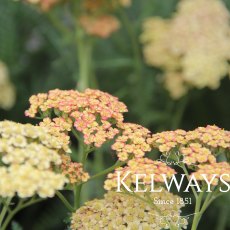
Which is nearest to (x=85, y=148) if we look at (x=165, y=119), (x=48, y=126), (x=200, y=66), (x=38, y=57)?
(x=48, y=126)

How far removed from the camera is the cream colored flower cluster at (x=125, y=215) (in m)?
1.34

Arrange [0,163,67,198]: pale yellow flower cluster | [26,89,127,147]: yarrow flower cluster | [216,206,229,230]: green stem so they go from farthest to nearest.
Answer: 1. [216,206,229,230]: green stem
2. [26,89,127,147]: yarrow flower cluster
3. [0,163,67,198]: pale yellow flower cluster

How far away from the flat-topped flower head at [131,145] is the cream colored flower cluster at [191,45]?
0.83 meters

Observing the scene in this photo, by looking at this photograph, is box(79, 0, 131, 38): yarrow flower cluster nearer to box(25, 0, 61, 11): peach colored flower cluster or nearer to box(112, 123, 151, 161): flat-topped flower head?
box(25, 0, 61, 11): peach colored flower cluster

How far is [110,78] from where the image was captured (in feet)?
9.04

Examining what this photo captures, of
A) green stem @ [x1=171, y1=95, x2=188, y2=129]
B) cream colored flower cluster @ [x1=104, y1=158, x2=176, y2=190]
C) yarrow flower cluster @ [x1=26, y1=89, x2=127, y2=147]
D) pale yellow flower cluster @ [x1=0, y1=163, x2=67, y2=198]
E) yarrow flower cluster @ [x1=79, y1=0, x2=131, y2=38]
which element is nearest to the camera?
pale yellow flower cluster @ [x1=0, y1=163, x2=67, y2=198]

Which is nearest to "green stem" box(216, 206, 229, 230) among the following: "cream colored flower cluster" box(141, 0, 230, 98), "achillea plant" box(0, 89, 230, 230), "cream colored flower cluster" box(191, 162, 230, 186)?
"cream colored flower cluster" box(141, 0, 230, 98)

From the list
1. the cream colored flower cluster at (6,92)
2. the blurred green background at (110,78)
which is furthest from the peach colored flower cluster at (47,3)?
the cream colored flower cluster at (6,92)

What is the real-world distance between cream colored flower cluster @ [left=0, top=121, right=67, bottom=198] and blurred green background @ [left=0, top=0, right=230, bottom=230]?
1058 millimetres

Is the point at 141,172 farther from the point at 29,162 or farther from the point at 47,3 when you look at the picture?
the point at 47,3

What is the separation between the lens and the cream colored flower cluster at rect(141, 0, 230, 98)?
7.22ft

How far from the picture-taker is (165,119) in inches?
97.2

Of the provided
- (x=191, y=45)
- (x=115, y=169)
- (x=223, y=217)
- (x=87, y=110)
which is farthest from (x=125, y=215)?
(x=191, y=45)

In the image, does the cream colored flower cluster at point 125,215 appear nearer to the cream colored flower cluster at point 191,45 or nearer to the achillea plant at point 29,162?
the achillea plant at point 29,162
